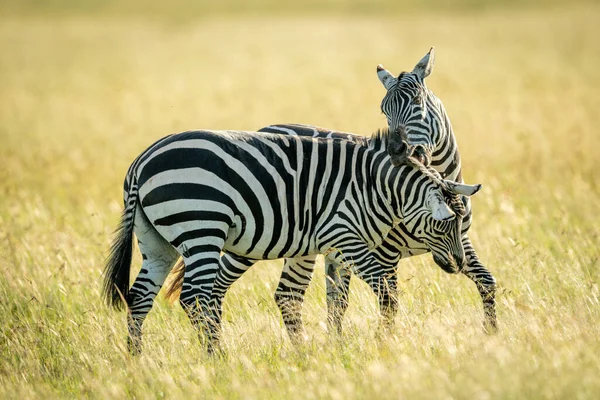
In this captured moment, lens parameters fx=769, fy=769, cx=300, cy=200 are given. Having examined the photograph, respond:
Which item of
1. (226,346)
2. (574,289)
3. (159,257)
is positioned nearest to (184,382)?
(226,346)

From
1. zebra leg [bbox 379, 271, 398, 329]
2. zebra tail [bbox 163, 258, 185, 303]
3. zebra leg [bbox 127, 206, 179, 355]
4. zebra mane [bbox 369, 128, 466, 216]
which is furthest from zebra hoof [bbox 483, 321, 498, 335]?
zebra tail [bbox 163, 258, 185, 303]

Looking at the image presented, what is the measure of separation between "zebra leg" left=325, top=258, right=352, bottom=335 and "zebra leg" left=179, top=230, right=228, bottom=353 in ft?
3.55

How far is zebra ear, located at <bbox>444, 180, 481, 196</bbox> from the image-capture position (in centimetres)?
679

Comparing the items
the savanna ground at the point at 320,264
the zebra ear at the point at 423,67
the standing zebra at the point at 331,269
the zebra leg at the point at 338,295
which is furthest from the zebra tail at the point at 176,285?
the zebra ear at the point at 423,67

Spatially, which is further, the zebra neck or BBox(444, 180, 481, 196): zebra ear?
the zebra neck

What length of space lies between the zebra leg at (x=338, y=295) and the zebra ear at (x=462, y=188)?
119 centimetres

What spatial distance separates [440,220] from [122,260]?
9.63 feet

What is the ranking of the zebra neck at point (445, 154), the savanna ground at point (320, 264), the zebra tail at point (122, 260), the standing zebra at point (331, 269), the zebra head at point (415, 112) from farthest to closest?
1. the zebra neck at point (445, 154)
2. the zebra head at point (415, 112)
3. the standing zebra at point (331, 269)
4. the zebra tail at point (122, 260)
5. the savanna ground at point (320, 264)

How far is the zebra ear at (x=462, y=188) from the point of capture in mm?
6793

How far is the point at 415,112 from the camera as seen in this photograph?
773 cm

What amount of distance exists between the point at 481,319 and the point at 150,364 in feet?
10.5

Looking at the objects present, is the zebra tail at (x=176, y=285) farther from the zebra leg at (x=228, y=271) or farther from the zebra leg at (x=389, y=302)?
the zebra leg at (x=389, y=302)

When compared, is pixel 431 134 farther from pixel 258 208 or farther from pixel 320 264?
pixel 320 264

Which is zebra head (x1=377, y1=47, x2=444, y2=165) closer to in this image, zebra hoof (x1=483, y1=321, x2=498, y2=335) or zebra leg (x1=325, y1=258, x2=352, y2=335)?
zebra leg (x1=325, y1=258, x2=352, y2=335)
